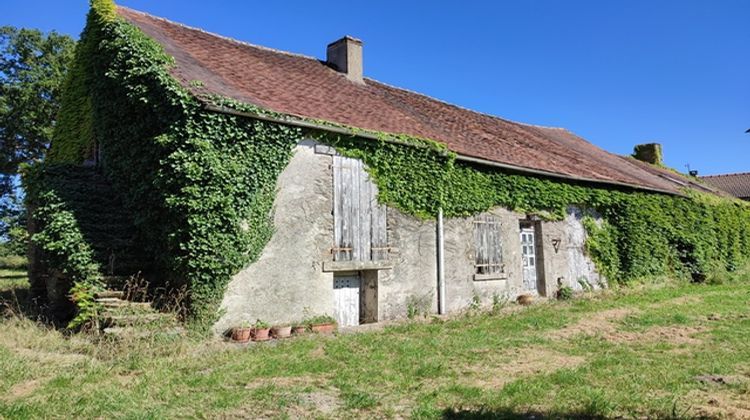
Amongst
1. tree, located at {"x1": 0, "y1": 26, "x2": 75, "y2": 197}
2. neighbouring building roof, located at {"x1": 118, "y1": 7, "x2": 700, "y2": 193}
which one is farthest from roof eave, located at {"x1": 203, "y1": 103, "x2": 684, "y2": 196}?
tree, located at {"x1": 0, "y1": 26, "x2": 75, "y2": 197}

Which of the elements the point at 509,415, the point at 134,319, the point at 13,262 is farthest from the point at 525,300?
the point at 13,262

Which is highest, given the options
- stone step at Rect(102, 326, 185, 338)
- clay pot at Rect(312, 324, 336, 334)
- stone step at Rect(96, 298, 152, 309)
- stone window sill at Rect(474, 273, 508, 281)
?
stone window sill at Rect(474, 273, 508, 281)

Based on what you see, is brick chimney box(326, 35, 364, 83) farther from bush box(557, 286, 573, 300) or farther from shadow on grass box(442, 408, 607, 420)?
shadow on grass box(442, 408, 607, 420)

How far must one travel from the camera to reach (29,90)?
24.3m

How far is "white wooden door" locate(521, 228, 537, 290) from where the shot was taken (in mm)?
12441

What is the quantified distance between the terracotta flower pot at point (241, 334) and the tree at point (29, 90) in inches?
878

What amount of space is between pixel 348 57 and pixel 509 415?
1154 cm

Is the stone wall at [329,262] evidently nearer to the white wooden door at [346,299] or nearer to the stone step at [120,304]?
the white wooden door at [346,299]

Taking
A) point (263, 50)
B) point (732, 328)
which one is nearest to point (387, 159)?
point (263, 50)

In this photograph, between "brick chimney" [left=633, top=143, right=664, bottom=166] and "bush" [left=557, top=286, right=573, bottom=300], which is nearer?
"bush" [left=557, top=286, right=573, bottom=300]

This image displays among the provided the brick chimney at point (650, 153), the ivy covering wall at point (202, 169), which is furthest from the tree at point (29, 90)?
the brick chimney at point (650, 153)

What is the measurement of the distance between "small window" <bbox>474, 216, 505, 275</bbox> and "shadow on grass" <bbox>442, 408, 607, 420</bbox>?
679 cm

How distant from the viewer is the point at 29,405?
4.46m

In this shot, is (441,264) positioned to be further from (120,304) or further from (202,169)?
(120,304)
